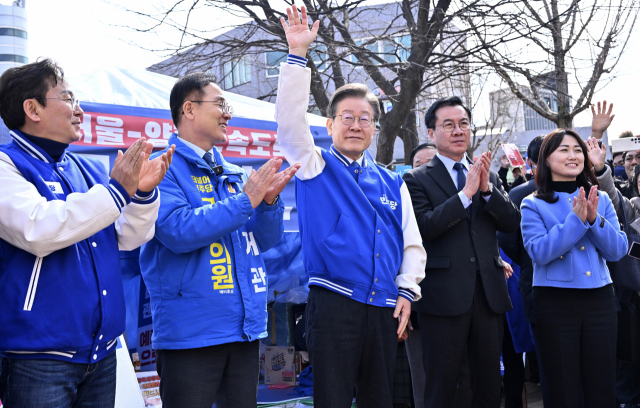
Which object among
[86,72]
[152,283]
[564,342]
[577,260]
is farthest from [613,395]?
[86,72]

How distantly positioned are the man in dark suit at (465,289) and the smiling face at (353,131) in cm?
66

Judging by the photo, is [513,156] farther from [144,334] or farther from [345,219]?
[345,219]

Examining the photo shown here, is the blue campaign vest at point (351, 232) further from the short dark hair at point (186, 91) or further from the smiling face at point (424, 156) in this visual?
the smiling face at point (424, 156)

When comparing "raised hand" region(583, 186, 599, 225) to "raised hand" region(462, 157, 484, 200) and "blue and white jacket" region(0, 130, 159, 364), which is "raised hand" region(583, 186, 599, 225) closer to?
"raised hand" region(462, 157, 484, 200)

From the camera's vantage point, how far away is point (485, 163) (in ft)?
10.0

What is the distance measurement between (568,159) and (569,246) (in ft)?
1.98

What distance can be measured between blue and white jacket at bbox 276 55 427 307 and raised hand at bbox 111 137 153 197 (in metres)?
0.68

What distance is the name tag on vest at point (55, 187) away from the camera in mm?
1915

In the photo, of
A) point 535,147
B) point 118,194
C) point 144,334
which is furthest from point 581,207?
point 144,334

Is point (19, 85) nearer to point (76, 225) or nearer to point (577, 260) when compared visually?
point (76, 225)

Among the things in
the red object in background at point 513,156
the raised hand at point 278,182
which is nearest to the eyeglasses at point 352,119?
the raised hand at point 278,182

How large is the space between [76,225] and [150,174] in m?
0.37

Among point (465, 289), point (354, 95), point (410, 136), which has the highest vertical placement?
point (410, 136)

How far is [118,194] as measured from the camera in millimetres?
1879
